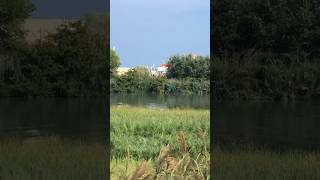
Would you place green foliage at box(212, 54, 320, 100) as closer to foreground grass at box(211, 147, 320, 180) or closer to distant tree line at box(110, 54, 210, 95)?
foreground grass at box(211, 147, 320, 180)

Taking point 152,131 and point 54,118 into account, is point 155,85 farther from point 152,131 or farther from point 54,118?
point 54,118

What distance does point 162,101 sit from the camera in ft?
17.9

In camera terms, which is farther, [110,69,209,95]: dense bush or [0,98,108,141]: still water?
[0,98,108,141]: still water

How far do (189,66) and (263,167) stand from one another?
131cm

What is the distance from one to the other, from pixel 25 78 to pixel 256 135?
650 centimetres

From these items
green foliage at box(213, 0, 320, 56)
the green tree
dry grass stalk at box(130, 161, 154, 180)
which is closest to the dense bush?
the green tree

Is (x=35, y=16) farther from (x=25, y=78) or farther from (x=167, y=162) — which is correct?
(x=167, y=162)

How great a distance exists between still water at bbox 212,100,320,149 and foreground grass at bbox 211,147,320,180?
183cm

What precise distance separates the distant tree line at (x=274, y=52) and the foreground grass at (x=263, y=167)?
6204 mm

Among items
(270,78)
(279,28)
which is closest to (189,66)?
(270,78)

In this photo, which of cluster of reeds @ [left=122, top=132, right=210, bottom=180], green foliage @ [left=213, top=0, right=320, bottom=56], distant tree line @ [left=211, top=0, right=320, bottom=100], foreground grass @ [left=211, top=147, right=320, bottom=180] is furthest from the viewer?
green foliage @ [left=213, top=0, right=320, bottom=56]

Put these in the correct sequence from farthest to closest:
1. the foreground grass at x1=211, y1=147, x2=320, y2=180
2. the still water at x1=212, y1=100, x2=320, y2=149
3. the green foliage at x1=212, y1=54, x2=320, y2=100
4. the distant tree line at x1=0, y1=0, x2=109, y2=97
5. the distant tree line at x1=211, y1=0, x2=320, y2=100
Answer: the distant tree line at x1=211, y1=0, x2=320, y2=100
the green foliage at x1=212, y1=54, x2=320, y2=100
the distant tree line at x1=0, y1=0, x2=109, y2=97
the still water at x1=212, y1=100, x2=320, y2=149
the foreground grass at x1=211, y1=147, x2=320, y2=180

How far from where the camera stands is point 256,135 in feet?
30.6

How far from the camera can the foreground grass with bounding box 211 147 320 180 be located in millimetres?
4719
